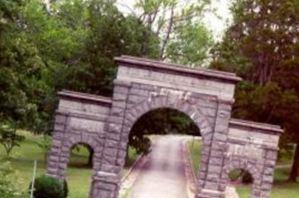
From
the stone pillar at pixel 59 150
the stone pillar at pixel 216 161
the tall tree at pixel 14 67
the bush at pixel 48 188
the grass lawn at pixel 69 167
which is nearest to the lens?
the tall tree at pixel 14 67

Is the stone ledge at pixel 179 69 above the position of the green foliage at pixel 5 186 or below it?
above

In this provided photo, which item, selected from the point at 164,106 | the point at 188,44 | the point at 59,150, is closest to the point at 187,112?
the point at 164,106

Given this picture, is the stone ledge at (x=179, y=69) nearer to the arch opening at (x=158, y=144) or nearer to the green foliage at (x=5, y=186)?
the arch opening at (x=158, y=144)

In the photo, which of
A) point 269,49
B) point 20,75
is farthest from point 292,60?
point 20,75

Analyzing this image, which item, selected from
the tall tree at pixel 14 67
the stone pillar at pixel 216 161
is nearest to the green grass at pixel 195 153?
the stone pillar at pixel 216 161

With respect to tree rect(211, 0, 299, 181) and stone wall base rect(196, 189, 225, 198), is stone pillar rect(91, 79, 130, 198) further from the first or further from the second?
tree rect(211, 0, 299, 181)

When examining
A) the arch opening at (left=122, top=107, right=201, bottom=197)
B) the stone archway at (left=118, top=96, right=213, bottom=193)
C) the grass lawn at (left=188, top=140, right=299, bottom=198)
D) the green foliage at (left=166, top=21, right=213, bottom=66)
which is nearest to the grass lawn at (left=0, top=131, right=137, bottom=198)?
the arch opening at (left=122, top=107, right=201, bottom=197)

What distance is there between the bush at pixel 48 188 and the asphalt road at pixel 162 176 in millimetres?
6025

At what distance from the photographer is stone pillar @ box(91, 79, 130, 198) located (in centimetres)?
2769

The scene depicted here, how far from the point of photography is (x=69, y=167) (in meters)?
40.2

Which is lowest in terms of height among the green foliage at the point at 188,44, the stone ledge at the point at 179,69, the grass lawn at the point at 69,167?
the grass lawn at the point at 69,167

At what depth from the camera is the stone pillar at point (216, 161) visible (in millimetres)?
27656

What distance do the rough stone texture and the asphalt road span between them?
12.2 ft

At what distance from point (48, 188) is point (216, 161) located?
6.71 metres
